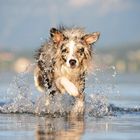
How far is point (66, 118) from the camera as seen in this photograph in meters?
19.5

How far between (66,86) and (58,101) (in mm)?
948

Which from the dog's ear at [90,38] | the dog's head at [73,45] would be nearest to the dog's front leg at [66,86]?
the dog's head at [73,45]

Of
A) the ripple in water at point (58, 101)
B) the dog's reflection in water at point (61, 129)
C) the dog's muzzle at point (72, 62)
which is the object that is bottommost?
the dog's reflection in water at point (61, 129)

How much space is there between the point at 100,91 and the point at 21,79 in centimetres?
222

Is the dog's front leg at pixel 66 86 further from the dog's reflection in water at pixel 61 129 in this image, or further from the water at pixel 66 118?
the dog's reflection in water at pixel 61 129

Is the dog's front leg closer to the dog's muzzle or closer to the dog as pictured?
the dog

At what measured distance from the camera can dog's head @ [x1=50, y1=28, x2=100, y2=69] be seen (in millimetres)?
20422

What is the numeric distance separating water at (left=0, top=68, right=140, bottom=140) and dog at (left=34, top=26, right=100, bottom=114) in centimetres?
36

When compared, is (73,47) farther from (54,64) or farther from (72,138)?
(72,138)

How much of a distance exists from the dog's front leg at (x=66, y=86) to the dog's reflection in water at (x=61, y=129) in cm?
105

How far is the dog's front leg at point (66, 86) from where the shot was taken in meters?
20.2

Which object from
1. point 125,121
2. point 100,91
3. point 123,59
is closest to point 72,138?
point 125,121

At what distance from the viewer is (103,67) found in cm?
2222

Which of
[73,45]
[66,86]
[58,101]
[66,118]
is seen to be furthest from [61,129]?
[58,101]
